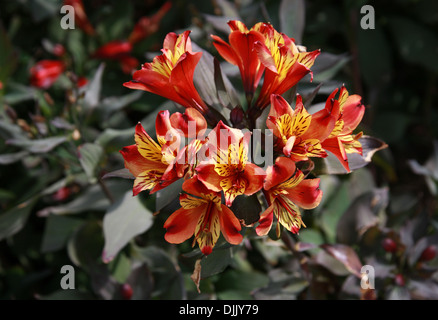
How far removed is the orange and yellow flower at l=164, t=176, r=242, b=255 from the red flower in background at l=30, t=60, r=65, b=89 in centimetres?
100

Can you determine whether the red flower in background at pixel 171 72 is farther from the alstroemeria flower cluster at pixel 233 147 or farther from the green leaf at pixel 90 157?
the green leaf at pixel 90 157

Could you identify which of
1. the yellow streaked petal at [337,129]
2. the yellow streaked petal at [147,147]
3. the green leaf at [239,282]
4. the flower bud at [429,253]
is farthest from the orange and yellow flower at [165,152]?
the flower bud at [429,253]

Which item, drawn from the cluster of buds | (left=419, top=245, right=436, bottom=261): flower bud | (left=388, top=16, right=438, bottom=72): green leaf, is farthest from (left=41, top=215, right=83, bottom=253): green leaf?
(left=388, top=16, right=438, bottom=72): green leaf

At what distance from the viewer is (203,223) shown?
27.8 inches

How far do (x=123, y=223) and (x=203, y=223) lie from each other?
443mm

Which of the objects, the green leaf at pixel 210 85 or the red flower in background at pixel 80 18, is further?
the red flower in background at pixel 80 18

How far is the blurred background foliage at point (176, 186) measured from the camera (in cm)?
110

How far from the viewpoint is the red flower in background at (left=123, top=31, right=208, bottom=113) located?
0.73 meters

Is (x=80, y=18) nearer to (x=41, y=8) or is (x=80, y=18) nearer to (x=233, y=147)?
(x=41, y=8)

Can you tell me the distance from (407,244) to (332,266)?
247 millimetres

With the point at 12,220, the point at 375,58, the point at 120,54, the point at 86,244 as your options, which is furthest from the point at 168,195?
the point at 375,58

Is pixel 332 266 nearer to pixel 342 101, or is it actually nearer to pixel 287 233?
pixel 287 233

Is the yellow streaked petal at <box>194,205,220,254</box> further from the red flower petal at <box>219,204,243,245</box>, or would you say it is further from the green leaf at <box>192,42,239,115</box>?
the green leaf at <box>192,42,239,115</box>

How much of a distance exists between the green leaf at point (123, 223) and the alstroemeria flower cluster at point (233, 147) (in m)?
0.38
